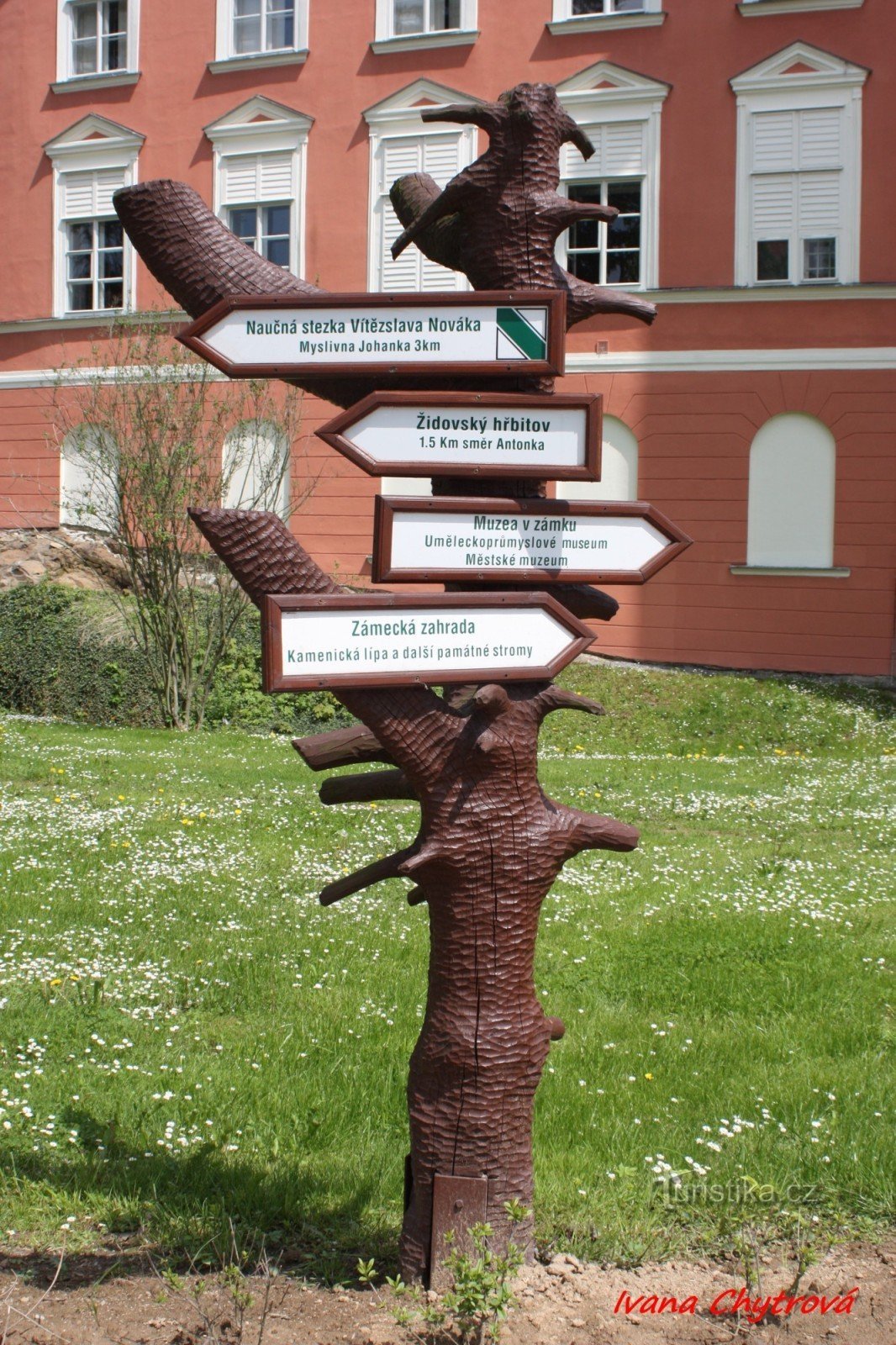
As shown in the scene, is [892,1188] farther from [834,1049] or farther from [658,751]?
[658,751]

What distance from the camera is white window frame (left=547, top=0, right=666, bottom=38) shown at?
69.2 feet

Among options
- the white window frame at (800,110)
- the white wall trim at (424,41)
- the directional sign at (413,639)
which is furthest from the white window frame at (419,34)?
the directional sign at (413,639)

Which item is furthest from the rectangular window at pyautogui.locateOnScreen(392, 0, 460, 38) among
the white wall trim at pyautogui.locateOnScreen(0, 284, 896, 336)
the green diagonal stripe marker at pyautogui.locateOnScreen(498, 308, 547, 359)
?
the green diagonal stripe marker at pyautogui.locateOnScreen(498, 308, 547, 359)

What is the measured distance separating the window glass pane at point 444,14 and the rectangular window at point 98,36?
5.92 metres

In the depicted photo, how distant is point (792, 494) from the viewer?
20.5 m

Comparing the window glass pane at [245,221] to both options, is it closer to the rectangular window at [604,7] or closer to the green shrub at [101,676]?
the rectangular window at [604,7]

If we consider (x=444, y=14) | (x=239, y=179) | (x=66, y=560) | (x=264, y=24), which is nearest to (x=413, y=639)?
(x=66, y=560)

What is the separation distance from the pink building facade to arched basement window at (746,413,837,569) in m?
0.04

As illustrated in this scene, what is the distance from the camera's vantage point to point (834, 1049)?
5.23 m

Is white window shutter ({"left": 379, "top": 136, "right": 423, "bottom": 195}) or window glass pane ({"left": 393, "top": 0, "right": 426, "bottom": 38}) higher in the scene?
window glass pane ({"left": 393, "top": 0, "right": 426, "bottom": 38})

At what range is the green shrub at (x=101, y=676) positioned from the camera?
55.6 ft

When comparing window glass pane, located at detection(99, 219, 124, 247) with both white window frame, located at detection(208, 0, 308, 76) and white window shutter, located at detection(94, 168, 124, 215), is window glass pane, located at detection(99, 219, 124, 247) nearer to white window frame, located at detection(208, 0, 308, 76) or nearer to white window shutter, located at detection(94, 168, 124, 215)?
white window shutter, located at detection(94, 168, 124, 215)

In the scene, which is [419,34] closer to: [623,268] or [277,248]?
[277,248]

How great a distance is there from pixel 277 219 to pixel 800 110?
889cm
